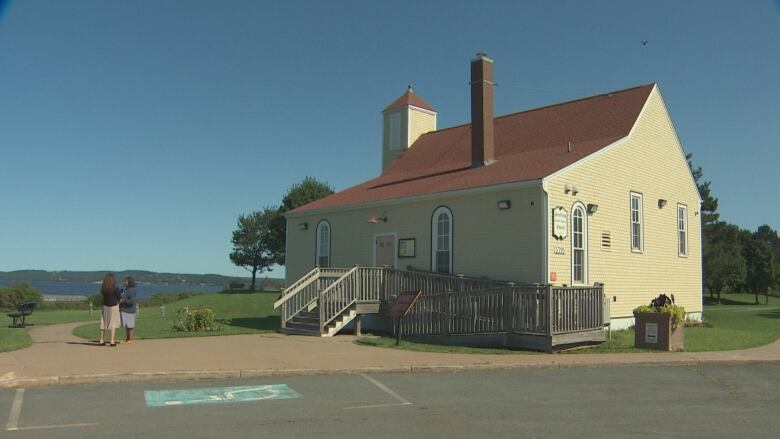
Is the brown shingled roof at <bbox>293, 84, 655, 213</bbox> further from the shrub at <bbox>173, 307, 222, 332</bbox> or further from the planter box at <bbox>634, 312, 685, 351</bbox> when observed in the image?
the shrub at <bbox>173, 307, 222, 332</bbox>

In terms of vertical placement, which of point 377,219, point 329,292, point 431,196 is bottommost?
point 329,292

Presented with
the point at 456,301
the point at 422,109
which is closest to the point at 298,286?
the point at 456,301

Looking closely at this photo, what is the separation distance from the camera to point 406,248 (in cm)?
2139

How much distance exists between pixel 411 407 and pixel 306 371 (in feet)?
10.4

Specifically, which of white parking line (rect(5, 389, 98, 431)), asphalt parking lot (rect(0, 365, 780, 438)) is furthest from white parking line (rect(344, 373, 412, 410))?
white parking line (rect(5, 389, 98, 431))

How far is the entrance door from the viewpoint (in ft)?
72.2

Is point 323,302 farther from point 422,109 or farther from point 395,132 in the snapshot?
point 422,109

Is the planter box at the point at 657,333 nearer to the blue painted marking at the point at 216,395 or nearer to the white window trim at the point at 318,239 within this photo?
the blue painted marking at the point at 216,395

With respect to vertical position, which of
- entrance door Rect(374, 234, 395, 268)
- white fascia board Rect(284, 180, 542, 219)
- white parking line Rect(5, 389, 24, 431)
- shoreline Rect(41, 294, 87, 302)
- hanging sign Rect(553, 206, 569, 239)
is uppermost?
white fascia board Rect(284, 180, 542, 219)

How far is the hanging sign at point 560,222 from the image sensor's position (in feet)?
57.2

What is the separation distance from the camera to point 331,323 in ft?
61.0

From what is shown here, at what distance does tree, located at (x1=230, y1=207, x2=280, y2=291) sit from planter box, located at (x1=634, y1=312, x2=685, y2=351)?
67.9 m

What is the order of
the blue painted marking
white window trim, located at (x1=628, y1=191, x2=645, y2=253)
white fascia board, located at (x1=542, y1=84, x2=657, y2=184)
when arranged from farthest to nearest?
white window trim, located at (x1=628, y1=191, x2=645, y2=253)
white fascia board, located at (x1=542, y1=84, x2=657, y2=184)
the blue painted marking

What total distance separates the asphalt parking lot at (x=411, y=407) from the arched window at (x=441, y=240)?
8706 millimetres
